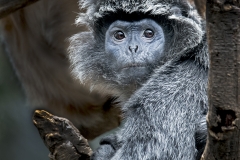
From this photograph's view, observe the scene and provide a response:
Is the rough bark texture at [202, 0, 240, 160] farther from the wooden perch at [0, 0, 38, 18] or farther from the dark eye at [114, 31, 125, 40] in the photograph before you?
the wooden perch at [0, 0, 38, 18]

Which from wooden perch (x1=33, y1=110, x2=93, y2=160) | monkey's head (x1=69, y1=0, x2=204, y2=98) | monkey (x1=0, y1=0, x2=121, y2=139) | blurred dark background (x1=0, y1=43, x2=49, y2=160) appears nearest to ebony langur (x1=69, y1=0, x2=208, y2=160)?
monkey's head (x1=69, y1=0, x2=204, y2=98)

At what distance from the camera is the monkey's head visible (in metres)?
3.01

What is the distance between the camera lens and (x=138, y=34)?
122 inches

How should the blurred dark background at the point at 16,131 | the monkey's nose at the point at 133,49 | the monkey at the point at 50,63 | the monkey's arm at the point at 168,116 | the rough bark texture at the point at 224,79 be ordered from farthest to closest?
the blurred dark background at the point at 16,131 < the monkey at the point at 50,63 < the monkey's nose at the point at 133,49 < the monkey's arm at the point at 168,116 < the rough bark texture at the point at 224,79

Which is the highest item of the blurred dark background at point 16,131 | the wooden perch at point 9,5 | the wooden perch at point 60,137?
the wooden perch at point 9,5

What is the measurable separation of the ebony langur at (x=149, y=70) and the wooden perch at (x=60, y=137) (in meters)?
0.13

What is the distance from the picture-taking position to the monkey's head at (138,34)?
3012 millimetres

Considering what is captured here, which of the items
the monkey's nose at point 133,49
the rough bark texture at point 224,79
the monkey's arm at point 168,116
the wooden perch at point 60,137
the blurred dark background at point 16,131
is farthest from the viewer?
the blurred dark background at point 16,131

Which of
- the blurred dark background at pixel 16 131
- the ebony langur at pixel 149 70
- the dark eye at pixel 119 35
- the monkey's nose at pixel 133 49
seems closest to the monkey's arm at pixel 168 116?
the ebony langur at pixel 149 70

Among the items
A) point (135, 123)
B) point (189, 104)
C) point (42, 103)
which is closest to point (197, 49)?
point (189, 104)

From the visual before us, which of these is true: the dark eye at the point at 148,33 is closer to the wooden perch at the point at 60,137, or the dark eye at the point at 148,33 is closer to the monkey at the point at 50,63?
the wooden perch at the point at 60,137

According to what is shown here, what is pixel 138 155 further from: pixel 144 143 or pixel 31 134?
pixel 31 134

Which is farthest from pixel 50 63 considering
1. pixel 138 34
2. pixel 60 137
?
pixel 60 137

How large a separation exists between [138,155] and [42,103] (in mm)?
2220
